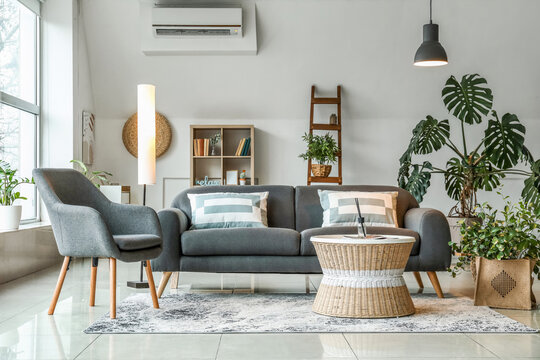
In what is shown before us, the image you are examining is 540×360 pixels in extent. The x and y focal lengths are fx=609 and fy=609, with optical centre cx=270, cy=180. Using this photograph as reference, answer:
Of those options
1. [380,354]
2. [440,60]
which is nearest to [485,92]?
[440,60]

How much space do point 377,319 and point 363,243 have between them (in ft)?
1.33

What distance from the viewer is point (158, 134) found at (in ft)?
22.5

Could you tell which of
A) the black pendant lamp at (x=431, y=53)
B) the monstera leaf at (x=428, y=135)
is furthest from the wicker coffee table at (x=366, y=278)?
the monstera leaf at (x=428, y=135)

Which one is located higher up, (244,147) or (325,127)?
(325,127)

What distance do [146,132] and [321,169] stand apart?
8.34ft

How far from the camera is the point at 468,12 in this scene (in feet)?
20.5

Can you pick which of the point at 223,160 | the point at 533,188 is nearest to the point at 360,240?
the point at 533,188

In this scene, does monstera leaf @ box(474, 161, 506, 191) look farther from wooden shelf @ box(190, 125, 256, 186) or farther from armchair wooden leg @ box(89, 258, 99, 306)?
armchair wooden leg @ box(89, 258, 99, 306)

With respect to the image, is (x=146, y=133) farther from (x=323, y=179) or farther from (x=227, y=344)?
(x=323, y=179)

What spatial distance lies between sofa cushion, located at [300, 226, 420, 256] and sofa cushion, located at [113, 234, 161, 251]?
3.08 ft

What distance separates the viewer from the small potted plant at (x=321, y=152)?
6422 mm

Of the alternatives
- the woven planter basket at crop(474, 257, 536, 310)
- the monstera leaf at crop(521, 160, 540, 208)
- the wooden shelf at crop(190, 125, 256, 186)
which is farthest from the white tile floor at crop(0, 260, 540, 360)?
the wooden shelf at crop(190, 125, 256, 186)

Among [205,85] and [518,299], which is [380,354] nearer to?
[518,299]

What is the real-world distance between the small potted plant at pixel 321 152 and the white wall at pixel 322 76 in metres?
0.40
